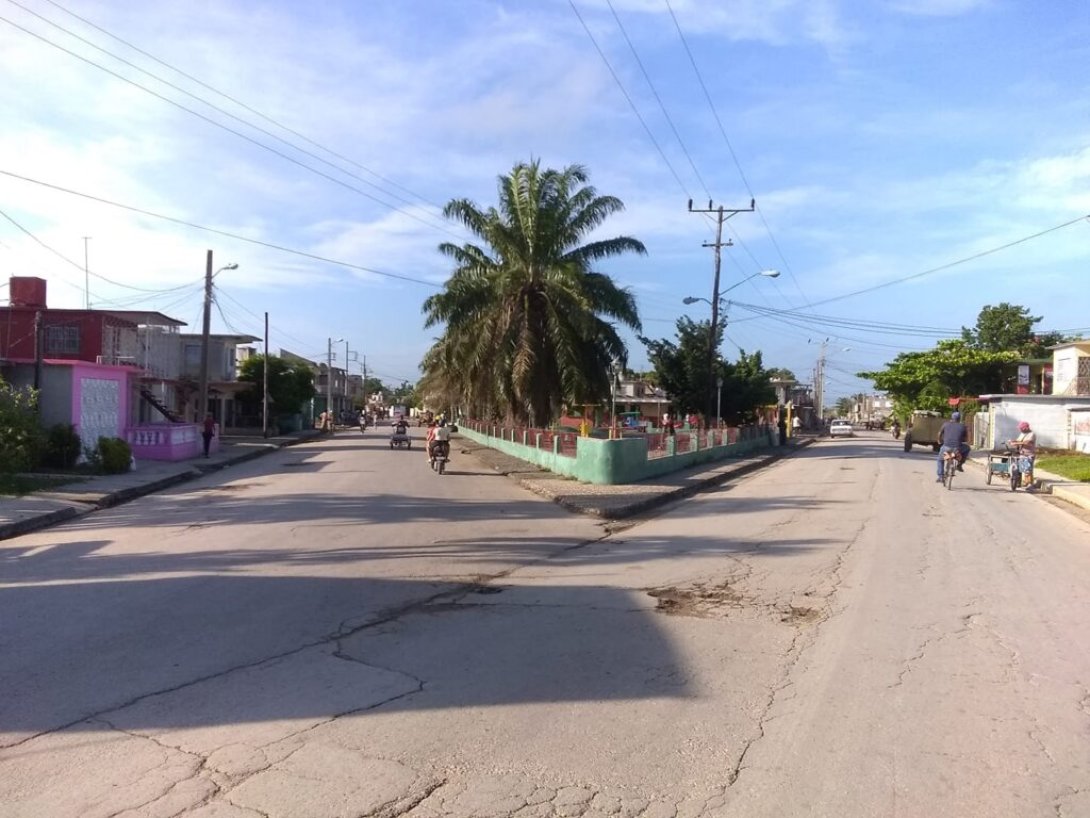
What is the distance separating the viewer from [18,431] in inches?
787

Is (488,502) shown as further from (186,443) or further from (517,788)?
(186,443)

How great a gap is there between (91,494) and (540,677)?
15.2 metres

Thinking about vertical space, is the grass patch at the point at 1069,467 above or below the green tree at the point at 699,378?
below

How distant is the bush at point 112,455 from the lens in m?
22.9

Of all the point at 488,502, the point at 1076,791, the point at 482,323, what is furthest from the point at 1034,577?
the point at 482,323

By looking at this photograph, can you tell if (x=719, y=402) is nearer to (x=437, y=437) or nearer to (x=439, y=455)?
(x=437, y=437)

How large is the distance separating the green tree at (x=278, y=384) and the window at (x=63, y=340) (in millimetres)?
18168

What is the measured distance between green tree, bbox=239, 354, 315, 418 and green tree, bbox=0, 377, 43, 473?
34.3 m

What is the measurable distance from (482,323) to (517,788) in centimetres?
2840

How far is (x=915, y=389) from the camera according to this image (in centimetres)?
6350

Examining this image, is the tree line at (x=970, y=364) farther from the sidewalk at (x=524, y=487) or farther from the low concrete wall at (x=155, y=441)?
the low concrete wall at (x=155, y=441)

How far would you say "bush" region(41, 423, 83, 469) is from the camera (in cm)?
2253

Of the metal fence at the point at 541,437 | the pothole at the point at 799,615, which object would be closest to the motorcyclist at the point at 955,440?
the metal fence at the point at 541,437

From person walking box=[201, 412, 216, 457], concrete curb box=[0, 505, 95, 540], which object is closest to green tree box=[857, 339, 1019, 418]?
person walking box=[201, 412, 216, 457]
